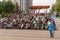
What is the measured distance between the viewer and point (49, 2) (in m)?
82.4

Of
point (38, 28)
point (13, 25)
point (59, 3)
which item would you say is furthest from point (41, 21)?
point (59, 3)

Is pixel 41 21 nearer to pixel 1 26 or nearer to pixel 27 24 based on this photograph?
pixel 27 24

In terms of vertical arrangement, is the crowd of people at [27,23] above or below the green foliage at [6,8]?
above

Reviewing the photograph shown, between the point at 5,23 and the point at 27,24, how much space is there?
286 cm

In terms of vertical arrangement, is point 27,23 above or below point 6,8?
above

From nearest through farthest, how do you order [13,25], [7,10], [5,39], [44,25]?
[5,39] < [44,25] < [13,25] < [7,10]

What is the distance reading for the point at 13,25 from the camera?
28.6m

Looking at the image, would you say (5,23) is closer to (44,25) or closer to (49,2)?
(44,25)

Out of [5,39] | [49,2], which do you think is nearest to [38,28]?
[5,39]

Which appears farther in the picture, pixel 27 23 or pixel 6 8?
pixel 6 8

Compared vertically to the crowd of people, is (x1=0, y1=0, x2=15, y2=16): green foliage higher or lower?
lower

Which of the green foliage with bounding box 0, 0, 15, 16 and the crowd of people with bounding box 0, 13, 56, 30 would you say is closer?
the crowd of people with bounding box 0, 13, 56, 30

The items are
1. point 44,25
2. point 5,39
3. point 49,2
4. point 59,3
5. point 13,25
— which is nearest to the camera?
point 5,39

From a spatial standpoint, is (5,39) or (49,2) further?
(49,2)
